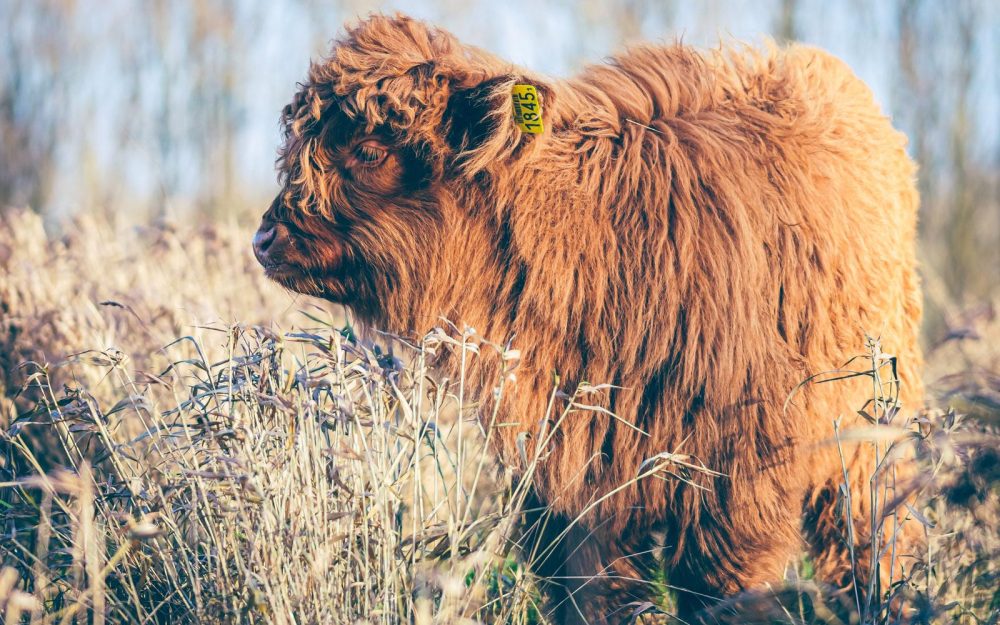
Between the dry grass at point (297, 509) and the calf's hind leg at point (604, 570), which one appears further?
the calf's hind leg at point (604, 570)

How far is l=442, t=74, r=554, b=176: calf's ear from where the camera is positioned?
2.95 metres

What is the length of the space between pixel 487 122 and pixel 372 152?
1.41ft

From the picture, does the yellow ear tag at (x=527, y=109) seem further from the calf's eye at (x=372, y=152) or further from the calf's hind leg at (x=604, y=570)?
the calf's hind leg at (x=604, y=570)

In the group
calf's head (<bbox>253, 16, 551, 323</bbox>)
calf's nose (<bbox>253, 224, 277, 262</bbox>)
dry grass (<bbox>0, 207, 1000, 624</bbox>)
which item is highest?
calf's head (<bbox>253, 16, 551, 323</bbox>)

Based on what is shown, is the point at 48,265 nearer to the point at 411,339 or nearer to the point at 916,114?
the point at 411,339

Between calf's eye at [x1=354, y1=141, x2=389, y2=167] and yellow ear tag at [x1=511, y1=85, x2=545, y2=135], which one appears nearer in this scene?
yellow ear tag at [x1=511, y1=85, x2=545, y2=135]

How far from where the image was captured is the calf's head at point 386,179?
3084 millimetres

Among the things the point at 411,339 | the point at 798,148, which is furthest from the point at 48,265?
the point at 798,148

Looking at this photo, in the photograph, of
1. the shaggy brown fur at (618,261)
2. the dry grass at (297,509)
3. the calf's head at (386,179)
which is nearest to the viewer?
the dry grass at (297,509)

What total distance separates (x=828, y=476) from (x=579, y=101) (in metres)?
1.70

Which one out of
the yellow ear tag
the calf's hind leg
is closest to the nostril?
the yellow ear tag

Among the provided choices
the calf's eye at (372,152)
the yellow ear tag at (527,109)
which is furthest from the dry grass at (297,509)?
the yellow ear tag at (527,109)

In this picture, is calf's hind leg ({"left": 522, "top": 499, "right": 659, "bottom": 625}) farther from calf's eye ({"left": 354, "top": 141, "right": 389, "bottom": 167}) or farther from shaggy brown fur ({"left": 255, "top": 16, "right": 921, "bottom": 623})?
calf's eye ({"left": 354, "top": 141, "right": 389, "bottom": 167})

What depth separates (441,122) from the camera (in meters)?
3.11
